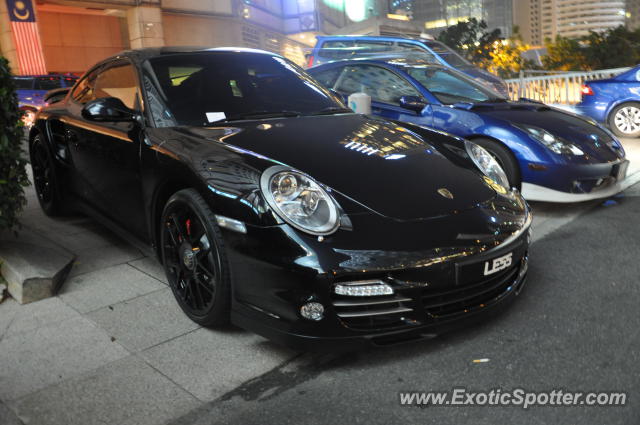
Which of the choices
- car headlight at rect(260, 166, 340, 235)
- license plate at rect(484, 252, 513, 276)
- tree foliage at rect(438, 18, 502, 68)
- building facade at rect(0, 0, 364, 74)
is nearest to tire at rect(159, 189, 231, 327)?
car headlight at rect(260, 166, 340, 235)

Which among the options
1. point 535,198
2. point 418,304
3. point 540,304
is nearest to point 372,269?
point 418,304

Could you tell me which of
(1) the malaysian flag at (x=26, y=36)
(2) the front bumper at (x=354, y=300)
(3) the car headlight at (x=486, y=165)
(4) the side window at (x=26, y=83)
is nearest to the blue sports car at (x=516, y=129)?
(3) the car headlight at (x=486, y=165)

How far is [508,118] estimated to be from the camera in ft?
16.1

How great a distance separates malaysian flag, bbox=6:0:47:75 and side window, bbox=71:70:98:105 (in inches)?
662

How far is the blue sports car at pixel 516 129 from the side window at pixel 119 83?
6.52 feet

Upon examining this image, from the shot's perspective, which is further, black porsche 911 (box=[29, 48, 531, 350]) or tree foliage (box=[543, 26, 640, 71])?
tree foliage (box=[543, 26, 640, 71])

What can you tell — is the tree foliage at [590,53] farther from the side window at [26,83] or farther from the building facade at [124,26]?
the side window at [26,83]

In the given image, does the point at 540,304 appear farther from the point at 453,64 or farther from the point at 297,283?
the point at 453,64

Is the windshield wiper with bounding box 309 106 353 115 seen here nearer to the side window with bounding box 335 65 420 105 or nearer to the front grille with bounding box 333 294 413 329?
the front grille with bounding box 333 294 413 329

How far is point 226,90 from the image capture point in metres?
3.51

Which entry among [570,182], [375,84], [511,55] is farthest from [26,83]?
[511,55]

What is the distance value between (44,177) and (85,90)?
3.01 feet

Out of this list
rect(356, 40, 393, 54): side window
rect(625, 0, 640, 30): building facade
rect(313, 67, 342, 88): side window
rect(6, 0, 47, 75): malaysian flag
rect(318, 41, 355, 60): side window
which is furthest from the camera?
rect(625, 0, 640, 30): building facade

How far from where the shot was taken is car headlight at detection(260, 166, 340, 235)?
2.45 metres
